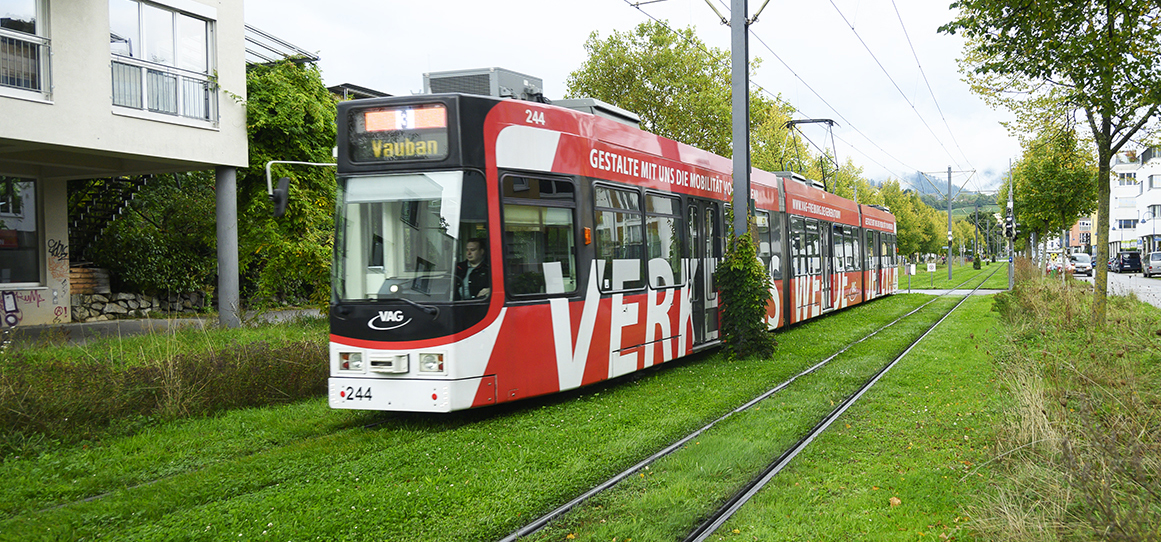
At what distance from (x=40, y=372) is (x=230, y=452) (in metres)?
2.55

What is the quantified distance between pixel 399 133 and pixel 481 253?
1475 mm

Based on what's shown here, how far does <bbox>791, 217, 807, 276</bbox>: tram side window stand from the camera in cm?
1733

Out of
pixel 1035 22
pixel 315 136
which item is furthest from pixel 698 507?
pixel 315 136

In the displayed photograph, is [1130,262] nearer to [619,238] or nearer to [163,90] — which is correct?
[619,238]

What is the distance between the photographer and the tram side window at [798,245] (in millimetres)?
17328

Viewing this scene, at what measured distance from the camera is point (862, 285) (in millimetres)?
24812

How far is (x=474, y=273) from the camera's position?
7883 millimetres

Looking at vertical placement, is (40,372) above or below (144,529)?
above

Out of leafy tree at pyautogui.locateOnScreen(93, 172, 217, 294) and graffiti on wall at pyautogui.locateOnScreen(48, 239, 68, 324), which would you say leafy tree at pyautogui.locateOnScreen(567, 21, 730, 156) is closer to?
leafy tree at pyautogui.locateOnScreen(93, 172, 217, 294)

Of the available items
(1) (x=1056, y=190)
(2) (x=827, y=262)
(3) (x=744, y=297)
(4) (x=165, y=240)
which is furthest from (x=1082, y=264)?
(4) (x=165, y=240)

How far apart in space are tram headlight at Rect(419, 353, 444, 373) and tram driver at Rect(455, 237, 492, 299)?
1.97 feet

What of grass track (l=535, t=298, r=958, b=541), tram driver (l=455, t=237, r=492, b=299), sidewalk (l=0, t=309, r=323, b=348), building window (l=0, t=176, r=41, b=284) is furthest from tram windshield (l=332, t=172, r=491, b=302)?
building window (l=0, t=176, r=41, b=284)

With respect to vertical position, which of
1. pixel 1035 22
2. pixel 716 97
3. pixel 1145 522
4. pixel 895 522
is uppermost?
pixel 716 97

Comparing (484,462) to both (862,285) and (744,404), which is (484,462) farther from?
(862,285)
